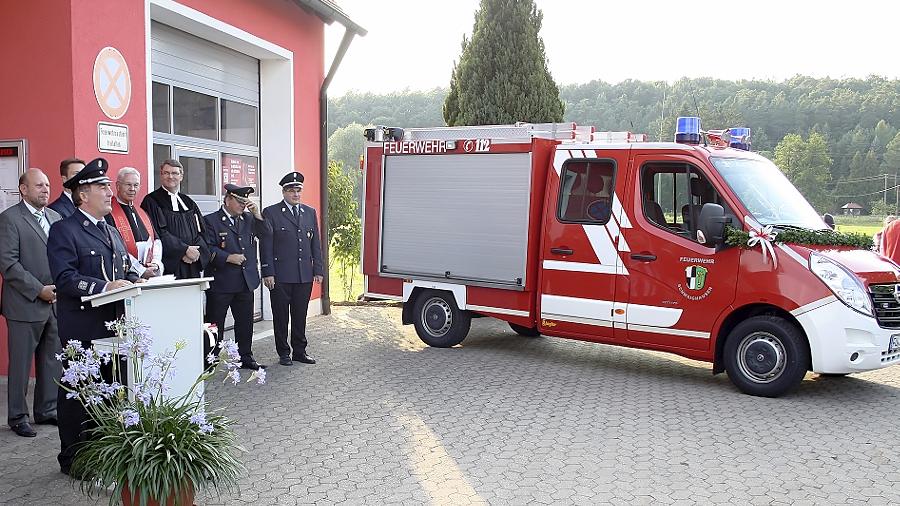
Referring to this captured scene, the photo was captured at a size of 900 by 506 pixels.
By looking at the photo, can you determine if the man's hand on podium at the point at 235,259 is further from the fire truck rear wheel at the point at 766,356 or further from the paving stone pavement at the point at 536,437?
the fire truck rear wheel at the point at 766,356

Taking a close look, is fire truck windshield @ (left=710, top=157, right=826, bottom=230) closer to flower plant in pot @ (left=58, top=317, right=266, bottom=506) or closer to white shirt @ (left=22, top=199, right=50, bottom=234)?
flower plant in pot @ (left=58, top=317, right=266, bottom=506)

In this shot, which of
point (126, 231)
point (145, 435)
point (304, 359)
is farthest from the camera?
point (304, 359)

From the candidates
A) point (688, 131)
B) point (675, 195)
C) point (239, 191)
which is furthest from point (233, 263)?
point (688, 131)

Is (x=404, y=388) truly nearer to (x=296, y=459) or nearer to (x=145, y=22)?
(x=296, y=459)

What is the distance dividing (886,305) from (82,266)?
6.10 m

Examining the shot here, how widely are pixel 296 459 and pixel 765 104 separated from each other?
2401 centimetres

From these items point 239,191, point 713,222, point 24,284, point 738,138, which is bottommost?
point 24,284

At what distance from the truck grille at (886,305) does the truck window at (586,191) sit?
239 cm

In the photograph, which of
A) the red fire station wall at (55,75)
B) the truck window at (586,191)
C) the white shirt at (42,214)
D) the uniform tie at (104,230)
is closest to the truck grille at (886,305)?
the truck window at (586,191)

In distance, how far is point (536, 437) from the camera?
5.57 metres

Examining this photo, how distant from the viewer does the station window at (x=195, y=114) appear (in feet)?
29.1

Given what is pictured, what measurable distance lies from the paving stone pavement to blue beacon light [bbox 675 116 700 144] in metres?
2.32

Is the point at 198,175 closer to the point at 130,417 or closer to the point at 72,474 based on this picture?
the point at 72,474

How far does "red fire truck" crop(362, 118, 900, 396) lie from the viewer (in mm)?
6516
